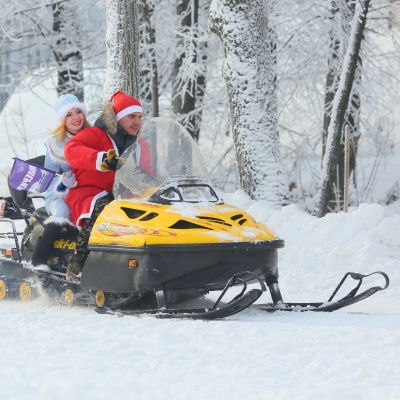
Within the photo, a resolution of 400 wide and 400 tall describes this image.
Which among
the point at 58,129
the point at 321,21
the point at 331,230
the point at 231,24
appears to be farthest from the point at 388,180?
the point at 58,129

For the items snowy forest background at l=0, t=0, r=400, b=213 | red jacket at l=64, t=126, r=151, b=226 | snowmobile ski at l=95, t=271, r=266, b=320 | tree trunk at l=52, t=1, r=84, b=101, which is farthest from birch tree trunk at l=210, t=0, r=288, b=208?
tree trunk at l=52, t=1, r=84, b=101

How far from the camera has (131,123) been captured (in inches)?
249

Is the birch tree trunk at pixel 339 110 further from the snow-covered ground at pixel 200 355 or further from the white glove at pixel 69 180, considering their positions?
the white glove at pixel 69 180

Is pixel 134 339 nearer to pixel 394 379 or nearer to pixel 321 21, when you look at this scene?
pixel 394 379

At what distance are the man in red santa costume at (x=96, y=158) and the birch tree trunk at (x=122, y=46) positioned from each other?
3859mm

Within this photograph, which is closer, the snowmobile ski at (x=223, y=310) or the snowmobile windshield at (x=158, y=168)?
the snowmobile ski at (x=223, y=310)

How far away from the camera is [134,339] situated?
15.1 ft

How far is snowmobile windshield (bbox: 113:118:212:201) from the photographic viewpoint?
5.88 m

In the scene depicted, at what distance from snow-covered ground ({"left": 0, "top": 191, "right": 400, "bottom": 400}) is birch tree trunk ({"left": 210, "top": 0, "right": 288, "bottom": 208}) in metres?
3.96

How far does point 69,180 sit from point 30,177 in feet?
1.55

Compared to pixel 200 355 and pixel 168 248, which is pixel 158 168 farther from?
pixel 200 355

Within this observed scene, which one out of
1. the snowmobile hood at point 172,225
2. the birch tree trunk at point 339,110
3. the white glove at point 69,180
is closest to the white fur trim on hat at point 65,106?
the white glove at point 69,180

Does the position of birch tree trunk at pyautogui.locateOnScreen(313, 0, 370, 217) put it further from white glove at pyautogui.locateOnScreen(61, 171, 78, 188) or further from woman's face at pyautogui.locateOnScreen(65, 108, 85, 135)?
white glove at pyautogui.locateOnScreen(61, 171, 78, 188)

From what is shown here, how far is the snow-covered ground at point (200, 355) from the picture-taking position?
3562 millimetres
